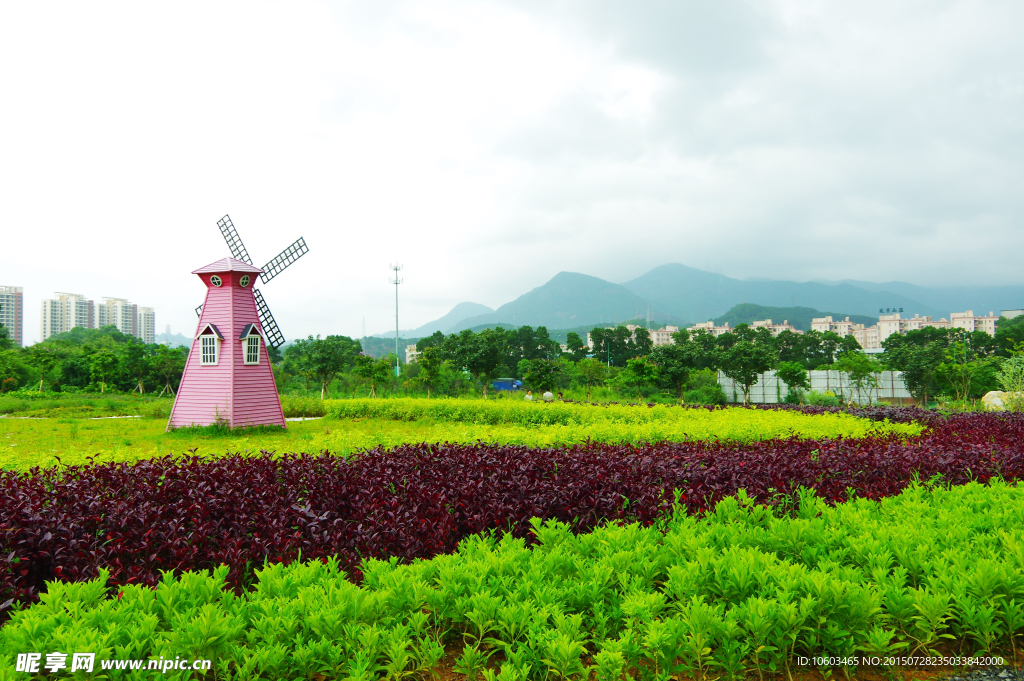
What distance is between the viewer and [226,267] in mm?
12180

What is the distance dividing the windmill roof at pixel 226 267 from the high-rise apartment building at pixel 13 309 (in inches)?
3495

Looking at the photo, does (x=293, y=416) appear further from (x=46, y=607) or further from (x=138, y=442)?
(x=46, y=607)

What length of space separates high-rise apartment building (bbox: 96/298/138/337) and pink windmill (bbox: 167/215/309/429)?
99.6m

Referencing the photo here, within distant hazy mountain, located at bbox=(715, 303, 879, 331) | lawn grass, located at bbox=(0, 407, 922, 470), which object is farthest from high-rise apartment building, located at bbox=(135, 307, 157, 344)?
distant hazy mountain, located at bbox=(715, 303, 879, 331)

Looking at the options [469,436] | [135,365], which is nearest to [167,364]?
[135,365]

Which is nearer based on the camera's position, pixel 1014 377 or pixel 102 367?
pixel 1014 377

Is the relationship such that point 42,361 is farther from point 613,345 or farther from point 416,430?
point 613,345

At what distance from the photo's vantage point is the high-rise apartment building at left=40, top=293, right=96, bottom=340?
289 ft

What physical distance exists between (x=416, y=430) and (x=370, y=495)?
4.34 metres

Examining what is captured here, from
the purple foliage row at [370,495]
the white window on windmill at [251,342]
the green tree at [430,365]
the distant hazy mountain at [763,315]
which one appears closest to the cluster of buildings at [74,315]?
the green tree at [430,365]

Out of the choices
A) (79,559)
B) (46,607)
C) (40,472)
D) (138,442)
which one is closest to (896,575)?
(46,607)

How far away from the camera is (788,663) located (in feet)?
7.45

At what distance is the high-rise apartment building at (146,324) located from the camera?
103 metres

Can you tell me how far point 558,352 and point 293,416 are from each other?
45.0 m
